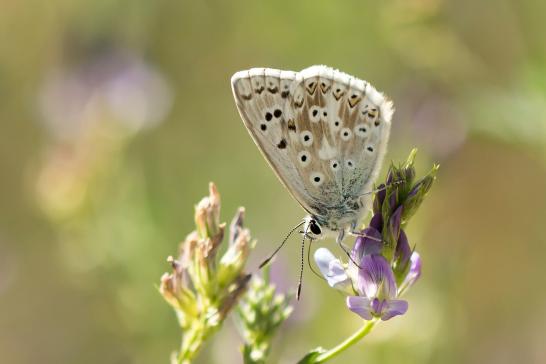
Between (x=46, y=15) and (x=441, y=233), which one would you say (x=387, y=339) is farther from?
(x=46, y=15)

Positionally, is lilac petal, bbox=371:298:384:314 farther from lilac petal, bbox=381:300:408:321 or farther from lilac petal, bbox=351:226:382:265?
lilac petal, bbox=351:226:382:265

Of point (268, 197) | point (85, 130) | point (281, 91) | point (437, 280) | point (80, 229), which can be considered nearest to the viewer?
point (281, 91)

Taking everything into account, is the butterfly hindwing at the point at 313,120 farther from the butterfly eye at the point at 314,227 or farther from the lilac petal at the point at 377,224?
the lilac petal at the point at 377,224

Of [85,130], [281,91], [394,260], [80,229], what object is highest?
[85,130]

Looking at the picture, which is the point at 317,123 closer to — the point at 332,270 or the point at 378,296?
the point at 332,270

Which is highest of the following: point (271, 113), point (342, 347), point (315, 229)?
point (271, 113)

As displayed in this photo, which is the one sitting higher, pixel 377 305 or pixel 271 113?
pixel 271 113

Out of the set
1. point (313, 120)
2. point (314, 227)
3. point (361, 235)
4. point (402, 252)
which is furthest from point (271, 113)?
point (402, 252)

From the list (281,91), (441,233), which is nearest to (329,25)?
(441,233)
